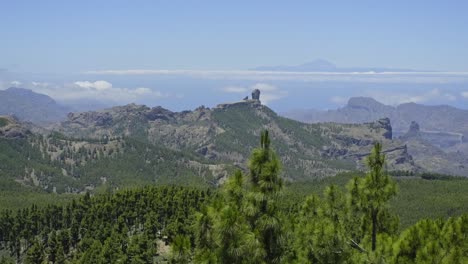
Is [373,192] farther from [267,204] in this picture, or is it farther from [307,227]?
[267,204]

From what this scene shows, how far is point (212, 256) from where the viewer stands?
26203 mm

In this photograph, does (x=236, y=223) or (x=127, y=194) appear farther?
(x=127, y=194)

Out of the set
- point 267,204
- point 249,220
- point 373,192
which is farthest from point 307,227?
point 249,220

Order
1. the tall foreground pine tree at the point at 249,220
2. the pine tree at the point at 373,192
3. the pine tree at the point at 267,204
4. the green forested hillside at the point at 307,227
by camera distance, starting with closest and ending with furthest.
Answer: the tall foreground pine tree at the point at 249,220, the green forested hillside at the point at 307,227, the pine tree at the point at 267,204, the pine tree at the point at 373,192

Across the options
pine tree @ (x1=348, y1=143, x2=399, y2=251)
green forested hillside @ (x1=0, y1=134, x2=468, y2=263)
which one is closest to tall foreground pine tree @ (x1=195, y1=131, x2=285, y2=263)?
green forested hillside @ (x1=0, y1=134, x2=468, y2=263)

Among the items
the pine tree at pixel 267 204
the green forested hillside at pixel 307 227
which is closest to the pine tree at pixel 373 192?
the green forested hillside at pixel 307 227

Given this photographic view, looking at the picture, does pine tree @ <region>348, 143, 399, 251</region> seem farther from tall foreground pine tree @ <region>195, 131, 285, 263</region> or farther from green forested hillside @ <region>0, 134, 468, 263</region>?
tall foreground pine tree @ <region>195, 131, 285, 263</region>

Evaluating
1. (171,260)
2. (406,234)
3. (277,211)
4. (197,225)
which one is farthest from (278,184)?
(406,234)

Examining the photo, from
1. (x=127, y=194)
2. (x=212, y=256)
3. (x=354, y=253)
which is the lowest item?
(x=127, y=194)

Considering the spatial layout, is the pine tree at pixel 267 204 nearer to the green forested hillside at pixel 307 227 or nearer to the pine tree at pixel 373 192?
the green forested hillside at pixel 307 227

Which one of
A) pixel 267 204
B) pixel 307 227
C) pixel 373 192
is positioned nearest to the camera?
pixel 267 204

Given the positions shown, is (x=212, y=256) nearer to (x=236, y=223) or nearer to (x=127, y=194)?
(x=236, y=223)

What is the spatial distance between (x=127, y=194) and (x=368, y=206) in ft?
522

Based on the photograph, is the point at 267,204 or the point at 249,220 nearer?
the point at 267,204
